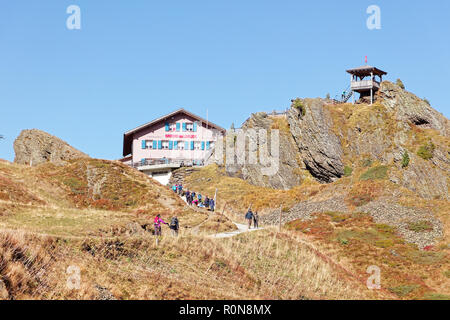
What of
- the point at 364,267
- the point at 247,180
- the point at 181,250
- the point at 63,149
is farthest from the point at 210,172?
the point at 181,250

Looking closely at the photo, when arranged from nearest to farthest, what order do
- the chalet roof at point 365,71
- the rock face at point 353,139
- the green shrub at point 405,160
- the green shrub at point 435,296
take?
the green shrub at point 435,296
the green shrub at point 405,160
the rock face at point 353,139
the chalet roof at point 365,71

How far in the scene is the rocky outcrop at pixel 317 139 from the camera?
275ft

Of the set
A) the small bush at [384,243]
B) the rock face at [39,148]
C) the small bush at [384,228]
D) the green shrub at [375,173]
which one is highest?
the rock face at [39,148]

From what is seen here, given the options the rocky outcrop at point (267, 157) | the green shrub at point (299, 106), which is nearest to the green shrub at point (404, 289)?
the rocky outcrop at point (267, 157)

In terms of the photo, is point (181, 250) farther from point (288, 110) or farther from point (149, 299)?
point (288, 110)

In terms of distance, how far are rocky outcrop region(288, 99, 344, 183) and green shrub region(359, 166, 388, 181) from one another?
573cm

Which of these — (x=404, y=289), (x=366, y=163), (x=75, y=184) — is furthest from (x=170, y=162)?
(x=404, y=289)

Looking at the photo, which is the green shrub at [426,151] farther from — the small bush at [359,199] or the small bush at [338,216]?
the small bush at [338,216]

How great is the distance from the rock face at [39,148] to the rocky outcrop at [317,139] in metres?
30.1

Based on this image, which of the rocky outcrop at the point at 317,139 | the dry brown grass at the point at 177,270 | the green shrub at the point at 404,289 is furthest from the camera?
the rocky outcrop at the point at 317,139

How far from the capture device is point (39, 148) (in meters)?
86.4

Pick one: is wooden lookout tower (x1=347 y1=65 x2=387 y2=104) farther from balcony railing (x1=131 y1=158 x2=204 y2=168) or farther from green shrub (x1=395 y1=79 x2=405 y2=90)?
balcony railing (x1=131 y1=158 x2=204 y2=168)

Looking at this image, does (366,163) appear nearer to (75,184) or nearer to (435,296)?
(75,184)

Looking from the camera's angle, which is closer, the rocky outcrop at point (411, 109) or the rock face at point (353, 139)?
the rock face at point (353, 139)
